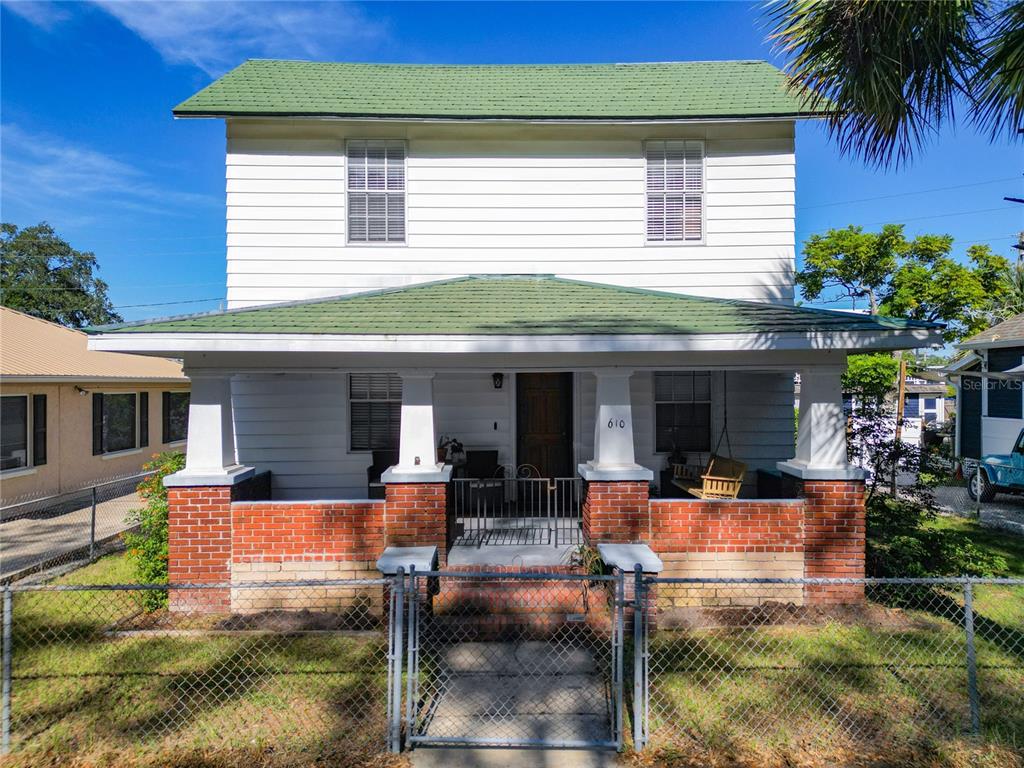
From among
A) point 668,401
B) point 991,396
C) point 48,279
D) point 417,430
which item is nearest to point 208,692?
point 417,430

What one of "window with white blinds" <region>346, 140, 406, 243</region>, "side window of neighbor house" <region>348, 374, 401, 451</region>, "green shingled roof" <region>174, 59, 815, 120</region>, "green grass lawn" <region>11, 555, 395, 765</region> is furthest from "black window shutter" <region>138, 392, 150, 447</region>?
"window with white blinds" <region>346, 140, 406, 243</region>

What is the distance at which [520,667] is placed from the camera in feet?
17.3

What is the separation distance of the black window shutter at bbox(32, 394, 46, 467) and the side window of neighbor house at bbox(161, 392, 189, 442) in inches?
200

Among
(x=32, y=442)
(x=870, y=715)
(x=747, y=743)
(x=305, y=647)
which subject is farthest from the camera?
(x=32, y=442)

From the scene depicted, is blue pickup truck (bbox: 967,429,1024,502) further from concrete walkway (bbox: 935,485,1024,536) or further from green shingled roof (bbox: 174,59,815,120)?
green shingled roof (bbox: 174,59,815,120)

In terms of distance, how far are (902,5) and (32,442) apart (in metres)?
17.3

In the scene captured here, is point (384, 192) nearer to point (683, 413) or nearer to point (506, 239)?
point (506, 239)

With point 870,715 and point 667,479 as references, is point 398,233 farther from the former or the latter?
point 870,715

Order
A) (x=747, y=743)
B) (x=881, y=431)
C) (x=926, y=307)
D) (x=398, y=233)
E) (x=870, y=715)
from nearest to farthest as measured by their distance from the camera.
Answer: (x=747, y=743)
(x=870, y=715)
(x=881, y=431)
(x=398, y=233)
(x=926, y=307)

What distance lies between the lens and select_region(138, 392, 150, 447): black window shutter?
17094 mm

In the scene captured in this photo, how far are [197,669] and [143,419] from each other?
588 inches

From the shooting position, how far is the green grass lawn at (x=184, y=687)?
13.6 feet

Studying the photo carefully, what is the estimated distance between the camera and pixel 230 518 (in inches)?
247

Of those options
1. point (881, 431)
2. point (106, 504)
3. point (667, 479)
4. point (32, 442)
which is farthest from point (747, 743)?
point (32, 442)
